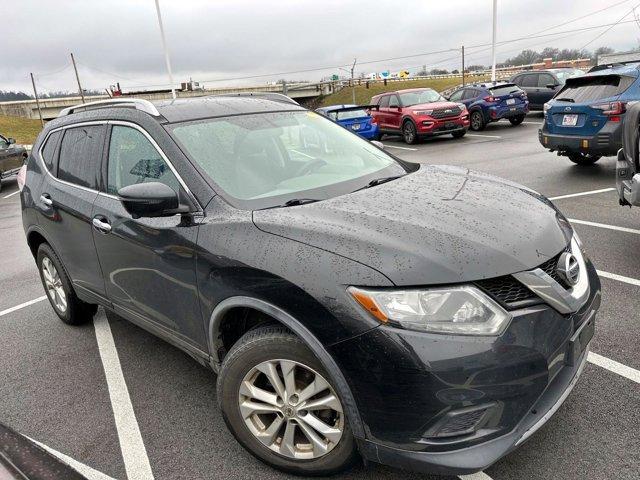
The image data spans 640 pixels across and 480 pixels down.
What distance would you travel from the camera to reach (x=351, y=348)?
200 centimetres

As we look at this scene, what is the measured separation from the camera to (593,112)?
7.89 meters

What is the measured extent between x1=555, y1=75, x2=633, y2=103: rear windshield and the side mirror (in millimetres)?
7722

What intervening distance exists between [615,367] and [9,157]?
673 inches

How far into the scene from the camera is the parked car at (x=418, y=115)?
15.5 m

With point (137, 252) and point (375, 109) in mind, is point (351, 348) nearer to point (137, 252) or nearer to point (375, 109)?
point (137, 252)

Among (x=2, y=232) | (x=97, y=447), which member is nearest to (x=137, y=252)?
(x=97, y=447)

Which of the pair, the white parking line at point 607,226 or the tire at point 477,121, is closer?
the white parking line at point 607,226

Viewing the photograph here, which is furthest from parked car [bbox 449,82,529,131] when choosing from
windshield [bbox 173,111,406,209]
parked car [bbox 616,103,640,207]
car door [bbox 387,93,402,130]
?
windshield [bbox 173,111,406,209]

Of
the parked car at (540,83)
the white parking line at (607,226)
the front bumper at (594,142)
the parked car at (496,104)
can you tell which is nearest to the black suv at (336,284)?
the white parking line at (607,226)

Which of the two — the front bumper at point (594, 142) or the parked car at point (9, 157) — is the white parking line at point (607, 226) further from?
the parked car at point (9, 157)

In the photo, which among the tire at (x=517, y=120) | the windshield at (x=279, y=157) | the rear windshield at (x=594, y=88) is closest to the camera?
the windshield at (x=279, y=157)

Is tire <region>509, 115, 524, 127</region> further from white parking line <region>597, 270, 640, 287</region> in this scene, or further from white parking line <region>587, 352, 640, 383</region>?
white parking line <region>587, 352, 640, 383</region>

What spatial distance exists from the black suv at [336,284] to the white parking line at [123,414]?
0.51 meters

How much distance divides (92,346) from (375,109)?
15.5 m
